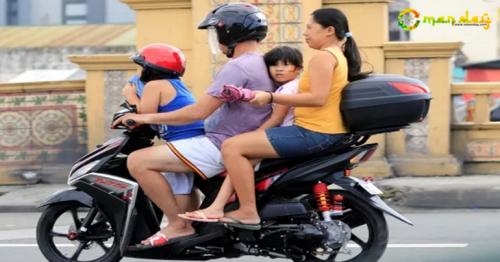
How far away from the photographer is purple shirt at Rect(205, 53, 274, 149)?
5672 mm

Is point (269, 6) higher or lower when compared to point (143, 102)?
higher

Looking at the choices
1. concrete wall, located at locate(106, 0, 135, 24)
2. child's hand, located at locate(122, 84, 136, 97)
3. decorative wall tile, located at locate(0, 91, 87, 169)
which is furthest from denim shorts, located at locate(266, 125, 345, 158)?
concrete wall, located at locate(106, 0, 135, 24)

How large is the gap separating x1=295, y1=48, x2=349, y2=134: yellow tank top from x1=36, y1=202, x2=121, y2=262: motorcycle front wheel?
149cm

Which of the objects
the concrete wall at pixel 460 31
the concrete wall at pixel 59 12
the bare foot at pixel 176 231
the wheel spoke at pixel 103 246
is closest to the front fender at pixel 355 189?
the bare foot at pixel 176 231

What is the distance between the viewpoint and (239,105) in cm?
577

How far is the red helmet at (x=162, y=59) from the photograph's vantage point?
19.5 ft

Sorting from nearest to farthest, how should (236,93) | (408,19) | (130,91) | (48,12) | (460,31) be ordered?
(236,93)
(130,91)
(408,19)
(460,31)
(48,12)

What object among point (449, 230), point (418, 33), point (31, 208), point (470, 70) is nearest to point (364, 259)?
point (449, 230)

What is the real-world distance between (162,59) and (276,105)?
807 millimetres

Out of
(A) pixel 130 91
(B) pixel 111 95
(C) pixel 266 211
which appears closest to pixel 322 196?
(C) pixel 266 211

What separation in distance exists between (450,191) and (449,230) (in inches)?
93.2

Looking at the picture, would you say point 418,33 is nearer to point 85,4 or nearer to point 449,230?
point 85,4

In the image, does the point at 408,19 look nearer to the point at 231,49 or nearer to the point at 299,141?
the point at 231,49

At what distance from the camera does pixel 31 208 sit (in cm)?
1068
